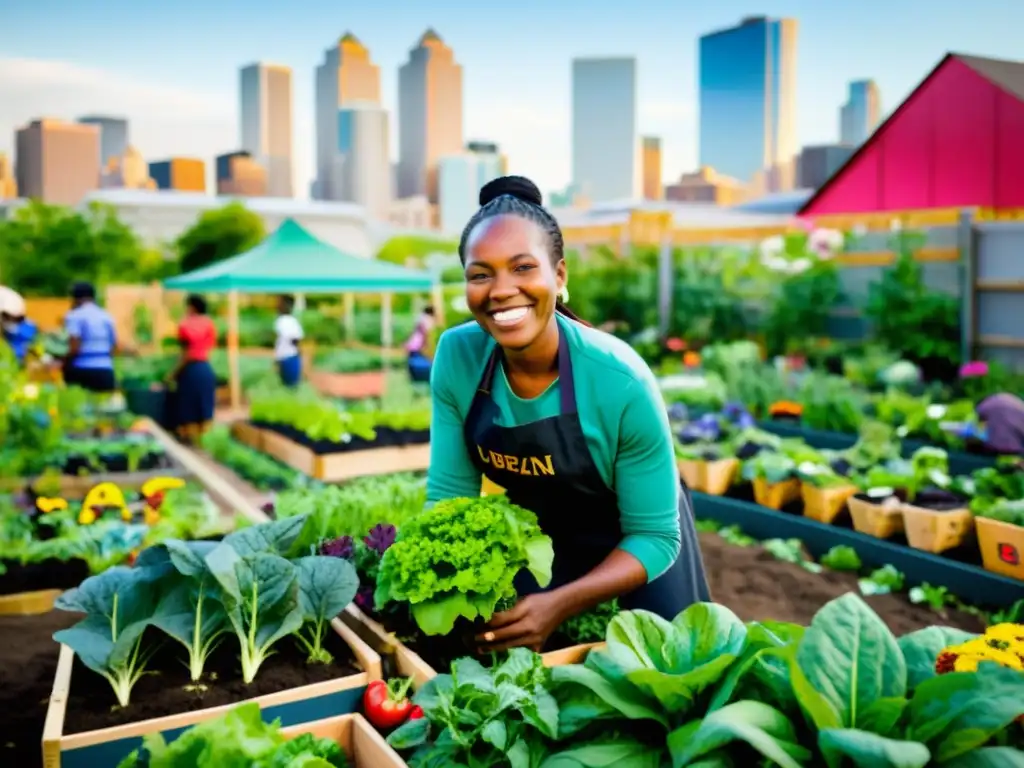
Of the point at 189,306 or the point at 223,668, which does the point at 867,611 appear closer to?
the point at 223,668

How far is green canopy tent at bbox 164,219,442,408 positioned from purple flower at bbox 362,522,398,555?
8308mm

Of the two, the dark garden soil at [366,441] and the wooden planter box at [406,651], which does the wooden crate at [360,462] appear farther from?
the wooden planter box at [406,651]

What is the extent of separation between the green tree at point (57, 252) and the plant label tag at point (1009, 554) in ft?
86.3

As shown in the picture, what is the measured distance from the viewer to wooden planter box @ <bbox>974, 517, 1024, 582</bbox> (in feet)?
14.6

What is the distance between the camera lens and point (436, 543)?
6.41ft

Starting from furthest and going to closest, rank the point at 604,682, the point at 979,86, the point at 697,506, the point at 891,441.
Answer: the point at 979,86 < the point at 891,441 < the point at 697,506 < the point at 604,682

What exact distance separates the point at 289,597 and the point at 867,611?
52.3 inches

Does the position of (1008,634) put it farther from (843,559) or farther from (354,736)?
(843,559)

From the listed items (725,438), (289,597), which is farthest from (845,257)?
(289,597)

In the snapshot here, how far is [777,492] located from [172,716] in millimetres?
4387

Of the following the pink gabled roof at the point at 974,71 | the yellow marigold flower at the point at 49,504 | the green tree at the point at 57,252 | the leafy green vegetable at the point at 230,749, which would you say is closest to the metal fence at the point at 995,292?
the pink gabled roof at the point at 974,71

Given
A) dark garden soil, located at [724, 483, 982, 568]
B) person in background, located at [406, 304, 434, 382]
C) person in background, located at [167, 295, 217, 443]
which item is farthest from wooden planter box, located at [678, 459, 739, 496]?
person in background, located at [406, 304, 434, 382]

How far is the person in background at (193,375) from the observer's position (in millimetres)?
9367

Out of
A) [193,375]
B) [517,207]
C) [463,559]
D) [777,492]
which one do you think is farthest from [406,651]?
[193,375]
